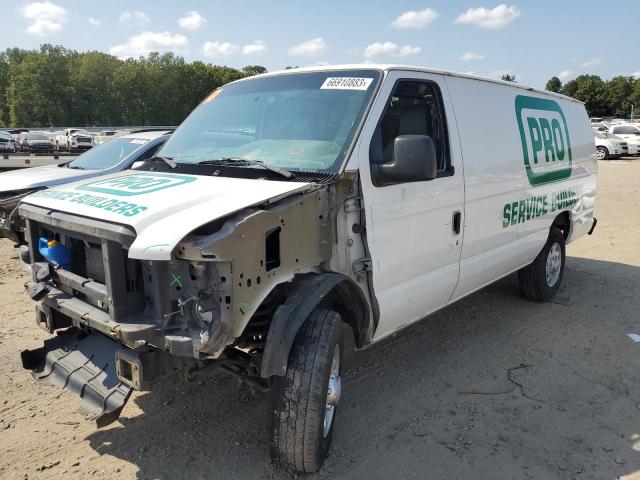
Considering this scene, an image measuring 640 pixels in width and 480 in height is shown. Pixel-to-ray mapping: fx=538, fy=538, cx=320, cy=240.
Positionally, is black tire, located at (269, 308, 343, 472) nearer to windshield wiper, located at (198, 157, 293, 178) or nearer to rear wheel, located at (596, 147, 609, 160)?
windshield wiper, located at (198, 157, 293, 178)

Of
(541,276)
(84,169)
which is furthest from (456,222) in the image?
(84,169)

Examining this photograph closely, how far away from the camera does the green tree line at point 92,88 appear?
7750cm

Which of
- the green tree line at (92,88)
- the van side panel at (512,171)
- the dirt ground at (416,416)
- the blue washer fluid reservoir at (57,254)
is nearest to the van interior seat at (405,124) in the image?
the van side panel at (512,171)

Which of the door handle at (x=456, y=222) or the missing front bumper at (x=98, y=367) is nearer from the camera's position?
the missing front bumper at (x=98, y=367)

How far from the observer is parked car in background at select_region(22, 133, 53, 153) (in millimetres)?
29125

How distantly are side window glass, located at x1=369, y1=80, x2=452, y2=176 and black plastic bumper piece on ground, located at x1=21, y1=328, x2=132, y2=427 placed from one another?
2.01 m

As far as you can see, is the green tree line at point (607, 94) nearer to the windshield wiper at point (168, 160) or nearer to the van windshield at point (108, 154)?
the van windshield at point (108, 154)

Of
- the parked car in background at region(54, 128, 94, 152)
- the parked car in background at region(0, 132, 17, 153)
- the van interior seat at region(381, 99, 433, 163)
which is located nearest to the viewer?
the van interior seat at region(381, 99, 433, 163)

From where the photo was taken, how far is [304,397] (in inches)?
115

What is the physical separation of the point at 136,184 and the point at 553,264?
4964 mm

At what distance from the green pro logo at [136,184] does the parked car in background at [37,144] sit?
93.3 feet

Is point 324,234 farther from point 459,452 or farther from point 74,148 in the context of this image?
point 74,148

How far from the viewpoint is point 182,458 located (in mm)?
3273

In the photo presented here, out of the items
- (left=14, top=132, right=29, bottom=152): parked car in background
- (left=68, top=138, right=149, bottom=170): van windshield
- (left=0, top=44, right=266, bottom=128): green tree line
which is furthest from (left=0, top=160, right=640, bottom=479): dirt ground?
(left=0, top=44, right=266, bottom=128): green tree line
